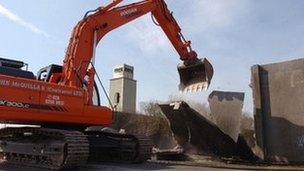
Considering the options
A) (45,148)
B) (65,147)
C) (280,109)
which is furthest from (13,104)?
(280,109)

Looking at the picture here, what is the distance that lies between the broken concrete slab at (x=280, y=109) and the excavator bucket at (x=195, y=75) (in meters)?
1.43

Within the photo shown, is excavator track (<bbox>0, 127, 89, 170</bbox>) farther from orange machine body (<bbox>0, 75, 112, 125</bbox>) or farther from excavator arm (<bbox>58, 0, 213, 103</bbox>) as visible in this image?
excavator arm (<bbox>58, 0, 213, 103</bbox>)

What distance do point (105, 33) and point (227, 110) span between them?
3.87 m

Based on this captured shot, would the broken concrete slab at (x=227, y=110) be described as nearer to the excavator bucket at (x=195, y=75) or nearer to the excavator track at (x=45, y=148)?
the excavator bucket at (x=195, y=75)

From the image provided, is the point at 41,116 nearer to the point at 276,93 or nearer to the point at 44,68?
the point at 44,68

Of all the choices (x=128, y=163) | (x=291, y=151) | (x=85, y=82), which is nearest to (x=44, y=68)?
(x=85, y=82)

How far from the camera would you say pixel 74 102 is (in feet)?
34.9

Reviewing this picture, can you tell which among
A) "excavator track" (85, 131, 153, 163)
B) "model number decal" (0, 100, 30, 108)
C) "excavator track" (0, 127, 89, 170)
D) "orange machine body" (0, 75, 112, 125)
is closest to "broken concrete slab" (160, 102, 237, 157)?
"excavator track" (85, 131, 153, 163)

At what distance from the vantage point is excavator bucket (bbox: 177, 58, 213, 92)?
516 inches

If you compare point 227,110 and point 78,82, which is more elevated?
point 78,82

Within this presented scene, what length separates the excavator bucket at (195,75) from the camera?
516 inches

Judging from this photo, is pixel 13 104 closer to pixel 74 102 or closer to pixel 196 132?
pixel 74 102

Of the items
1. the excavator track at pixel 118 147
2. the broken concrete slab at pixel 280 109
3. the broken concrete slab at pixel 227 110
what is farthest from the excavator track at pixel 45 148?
the broken concrete slab at pixel 280 109

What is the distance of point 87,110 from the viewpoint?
35.7 ft
